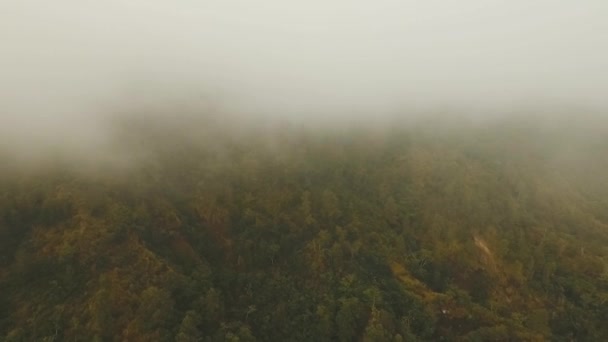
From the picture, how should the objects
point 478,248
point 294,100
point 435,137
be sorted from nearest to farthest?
point 478,248 < point 435,137 < point 294,100

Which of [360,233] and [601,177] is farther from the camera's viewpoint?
[601,177]

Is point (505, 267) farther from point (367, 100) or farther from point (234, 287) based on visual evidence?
point (367, 100)

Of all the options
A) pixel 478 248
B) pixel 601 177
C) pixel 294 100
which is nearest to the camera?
pixel 478 248

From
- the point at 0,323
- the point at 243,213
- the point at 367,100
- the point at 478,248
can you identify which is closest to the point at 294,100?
the point at 367,100

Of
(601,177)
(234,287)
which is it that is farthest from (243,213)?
(601,177)

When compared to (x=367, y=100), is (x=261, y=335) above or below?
below

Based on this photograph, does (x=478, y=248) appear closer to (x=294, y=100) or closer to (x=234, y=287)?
(x=234, y=287)

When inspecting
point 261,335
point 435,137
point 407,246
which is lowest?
point 261,335
